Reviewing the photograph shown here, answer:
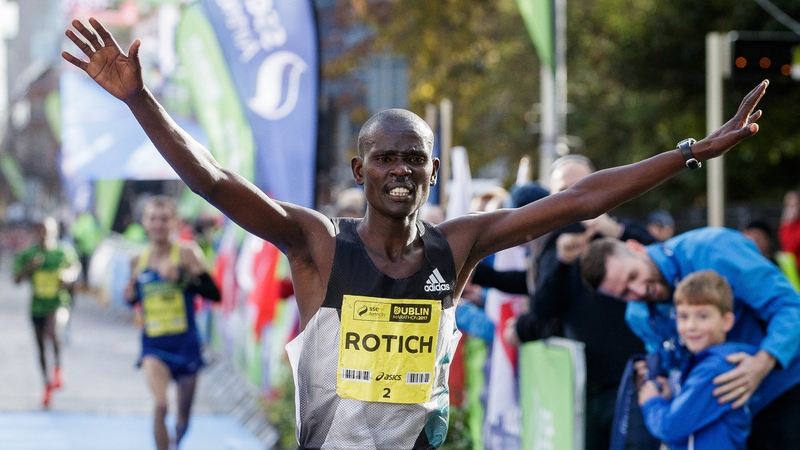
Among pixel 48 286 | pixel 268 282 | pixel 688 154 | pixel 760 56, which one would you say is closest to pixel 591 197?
pixel 688 154

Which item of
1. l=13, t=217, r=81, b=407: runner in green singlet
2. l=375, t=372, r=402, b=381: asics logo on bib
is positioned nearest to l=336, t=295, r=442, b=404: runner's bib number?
l=375, t=372, r=402, b=381: asics logo on bib

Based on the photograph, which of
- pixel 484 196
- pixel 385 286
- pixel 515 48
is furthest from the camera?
pixel 515 48

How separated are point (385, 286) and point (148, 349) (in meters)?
5.65

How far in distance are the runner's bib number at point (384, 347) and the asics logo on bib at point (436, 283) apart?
0.13ft

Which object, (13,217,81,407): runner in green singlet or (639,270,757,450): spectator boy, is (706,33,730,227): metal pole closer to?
(639,270,757,450): spectator boy

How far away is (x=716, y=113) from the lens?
751cm

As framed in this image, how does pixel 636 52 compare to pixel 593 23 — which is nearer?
pixel 636 52

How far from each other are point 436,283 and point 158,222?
18.5 ft

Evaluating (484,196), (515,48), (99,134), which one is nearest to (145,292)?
(484,196)

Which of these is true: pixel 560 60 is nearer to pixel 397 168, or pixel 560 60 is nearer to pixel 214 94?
pixel 214 94

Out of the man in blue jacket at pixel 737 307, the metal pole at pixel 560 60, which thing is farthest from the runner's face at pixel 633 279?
the metal pole at pixel 560 60

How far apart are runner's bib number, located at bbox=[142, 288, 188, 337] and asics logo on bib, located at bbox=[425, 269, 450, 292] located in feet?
18.2

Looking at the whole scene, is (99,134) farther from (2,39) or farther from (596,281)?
(2,39)

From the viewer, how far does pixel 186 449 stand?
32.7 feet
